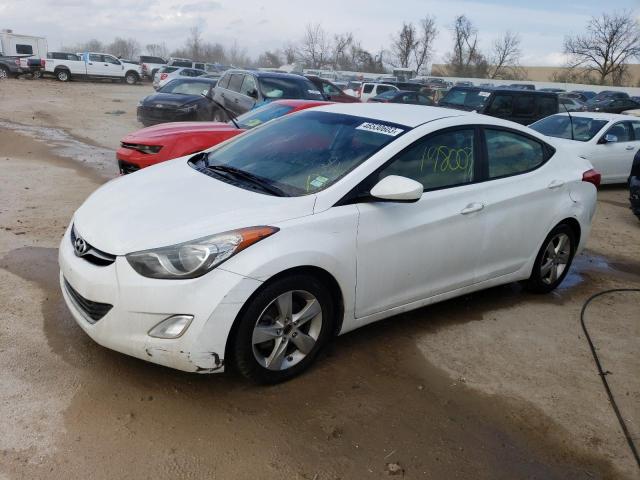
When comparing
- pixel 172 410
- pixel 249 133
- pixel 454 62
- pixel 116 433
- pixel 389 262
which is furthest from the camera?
pixel 454 62

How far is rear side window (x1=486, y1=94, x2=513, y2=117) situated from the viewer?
13.9 m

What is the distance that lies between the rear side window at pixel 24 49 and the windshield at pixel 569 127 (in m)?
39.4

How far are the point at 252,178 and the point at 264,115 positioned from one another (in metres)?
4.45

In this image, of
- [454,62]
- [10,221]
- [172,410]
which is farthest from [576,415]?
[454,62]

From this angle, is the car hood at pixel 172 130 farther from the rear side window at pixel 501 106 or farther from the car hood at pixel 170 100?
the rear side window at pixel 501 106

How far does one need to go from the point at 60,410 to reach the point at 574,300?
4.21 metres

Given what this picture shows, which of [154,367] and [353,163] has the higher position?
[353,163]

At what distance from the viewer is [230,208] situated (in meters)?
3.22

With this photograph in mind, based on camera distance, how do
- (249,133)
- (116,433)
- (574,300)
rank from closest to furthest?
1. (116,433)
2. (249,133)
3. (574,300)

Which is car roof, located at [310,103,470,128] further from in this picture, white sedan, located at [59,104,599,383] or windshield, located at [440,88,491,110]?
windshield, located at [440,88,491,110]

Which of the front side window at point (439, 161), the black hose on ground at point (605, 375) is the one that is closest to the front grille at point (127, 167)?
the front side window at point (439, 161)

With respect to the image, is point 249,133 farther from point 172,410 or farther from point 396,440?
point 396,440

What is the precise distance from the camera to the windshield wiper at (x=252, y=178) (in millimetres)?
3465

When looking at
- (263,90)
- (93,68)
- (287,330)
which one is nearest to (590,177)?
(287,330)
